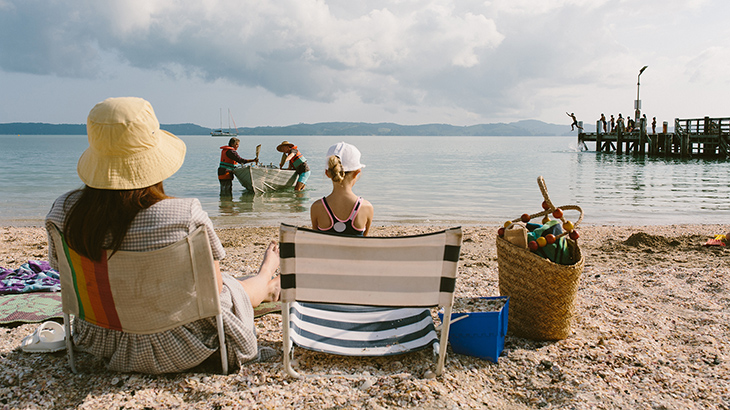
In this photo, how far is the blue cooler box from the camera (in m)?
2.89

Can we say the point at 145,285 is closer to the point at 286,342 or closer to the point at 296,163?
the point at 286,342

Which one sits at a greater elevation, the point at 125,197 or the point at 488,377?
the point at 125,197

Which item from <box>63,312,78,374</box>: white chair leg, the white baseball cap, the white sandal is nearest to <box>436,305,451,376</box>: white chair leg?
the white baseball cap

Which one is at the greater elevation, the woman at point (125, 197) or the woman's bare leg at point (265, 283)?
the woman at point (125, 197)

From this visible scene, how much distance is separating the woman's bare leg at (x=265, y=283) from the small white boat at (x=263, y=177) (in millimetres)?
12071

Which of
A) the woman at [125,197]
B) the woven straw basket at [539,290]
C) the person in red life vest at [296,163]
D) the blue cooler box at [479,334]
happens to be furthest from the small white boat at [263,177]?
the woman at [125,197]

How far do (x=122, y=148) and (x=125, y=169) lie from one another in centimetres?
11

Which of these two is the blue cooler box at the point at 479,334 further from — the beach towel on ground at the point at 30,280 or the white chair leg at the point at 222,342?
the beach towel on ground at the point at 30,280

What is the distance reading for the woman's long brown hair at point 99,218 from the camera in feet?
7.32

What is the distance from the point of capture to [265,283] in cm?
376

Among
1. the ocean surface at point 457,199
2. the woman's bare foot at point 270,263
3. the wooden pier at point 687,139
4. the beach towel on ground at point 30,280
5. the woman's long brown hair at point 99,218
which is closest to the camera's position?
the woman's long brown hair at point 99,218

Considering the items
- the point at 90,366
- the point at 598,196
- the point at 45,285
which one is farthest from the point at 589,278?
the point at 598,196

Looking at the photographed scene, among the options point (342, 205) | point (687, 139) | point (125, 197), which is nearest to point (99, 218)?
point (125, 197)

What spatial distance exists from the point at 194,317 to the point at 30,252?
5613mm
